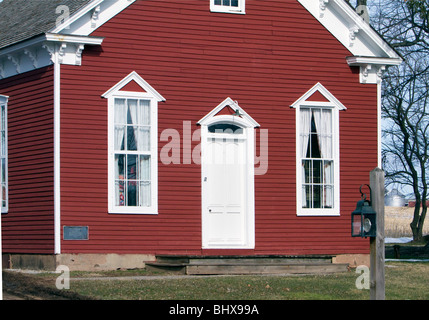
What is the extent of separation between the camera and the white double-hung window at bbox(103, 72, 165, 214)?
58.0 ft

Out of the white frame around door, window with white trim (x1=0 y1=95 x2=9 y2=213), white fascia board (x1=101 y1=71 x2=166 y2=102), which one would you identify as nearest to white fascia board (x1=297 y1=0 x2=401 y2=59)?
the white frame around door

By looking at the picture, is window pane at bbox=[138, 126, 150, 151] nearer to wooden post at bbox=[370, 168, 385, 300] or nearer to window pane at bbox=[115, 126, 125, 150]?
window pane at bbox=[115, 126, 125, 150]

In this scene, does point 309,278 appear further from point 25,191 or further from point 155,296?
point 25,191

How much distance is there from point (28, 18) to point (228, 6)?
4880 mm

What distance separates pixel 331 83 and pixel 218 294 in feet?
25.7

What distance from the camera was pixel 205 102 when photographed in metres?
18.5

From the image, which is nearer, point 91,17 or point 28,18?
point 91,17

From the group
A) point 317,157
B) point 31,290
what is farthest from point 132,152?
point 31,290

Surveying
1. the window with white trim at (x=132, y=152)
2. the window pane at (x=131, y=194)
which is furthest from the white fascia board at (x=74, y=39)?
the window pane at (x=131, y=194)

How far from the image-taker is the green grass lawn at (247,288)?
13.1 meters

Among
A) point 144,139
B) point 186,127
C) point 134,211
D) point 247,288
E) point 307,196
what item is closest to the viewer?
point 247,288

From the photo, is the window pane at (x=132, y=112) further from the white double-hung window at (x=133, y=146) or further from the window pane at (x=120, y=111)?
the window pane at (x=120, y=111)

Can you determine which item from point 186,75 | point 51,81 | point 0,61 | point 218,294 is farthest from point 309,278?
point 0,61

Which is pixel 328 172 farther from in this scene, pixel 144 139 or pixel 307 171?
pixel 144 139
